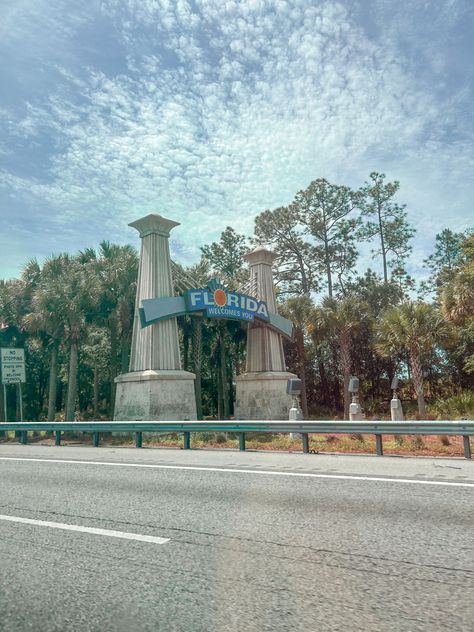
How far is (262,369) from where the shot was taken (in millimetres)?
27047

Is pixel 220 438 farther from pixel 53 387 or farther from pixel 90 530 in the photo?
pixel 53 387

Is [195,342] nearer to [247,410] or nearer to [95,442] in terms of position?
[247,410]

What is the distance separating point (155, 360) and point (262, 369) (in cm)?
708

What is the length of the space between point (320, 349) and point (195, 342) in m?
12.8

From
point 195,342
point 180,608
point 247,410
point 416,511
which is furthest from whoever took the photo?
point 195,342

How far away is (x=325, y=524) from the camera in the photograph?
523 centimetres

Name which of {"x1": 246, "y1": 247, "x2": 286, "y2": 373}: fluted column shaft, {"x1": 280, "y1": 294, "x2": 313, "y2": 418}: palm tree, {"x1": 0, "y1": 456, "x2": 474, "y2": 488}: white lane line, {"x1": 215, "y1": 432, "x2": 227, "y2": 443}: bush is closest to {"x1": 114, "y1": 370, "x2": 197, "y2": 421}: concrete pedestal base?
{"x1": 215, "y1": 432, "x2": 227, "y2": 443}: bush

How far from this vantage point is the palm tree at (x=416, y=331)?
24047 millimetres

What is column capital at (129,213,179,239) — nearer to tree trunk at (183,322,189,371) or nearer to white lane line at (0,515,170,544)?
tree trunk at (183,322,189,371)

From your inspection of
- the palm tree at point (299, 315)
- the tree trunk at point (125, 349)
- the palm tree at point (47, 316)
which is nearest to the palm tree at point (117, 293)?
the tree trunk at point (125, 349)

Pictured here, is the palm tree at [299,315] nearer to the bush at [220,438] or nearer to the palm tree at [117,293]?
the palm tree at [117,293]

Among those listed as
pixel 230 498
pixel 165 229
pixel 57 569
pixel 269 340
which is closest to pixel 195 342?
pixel 269 340

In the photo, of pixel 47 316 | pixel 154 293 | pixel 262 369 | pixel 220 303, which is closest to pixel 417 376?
pixel 262 369

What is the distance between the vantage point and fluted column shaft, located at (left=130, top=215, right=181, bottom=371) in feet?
72.4
